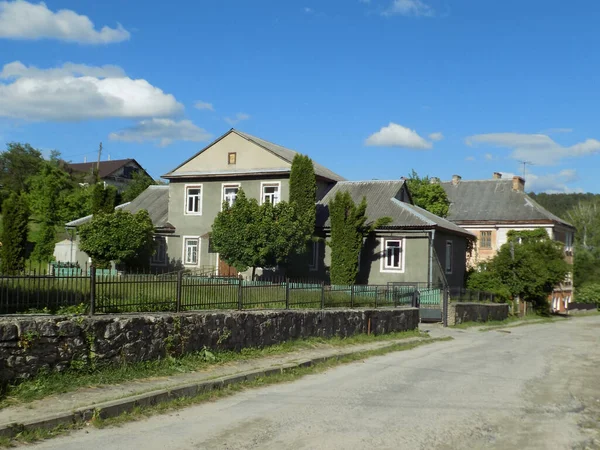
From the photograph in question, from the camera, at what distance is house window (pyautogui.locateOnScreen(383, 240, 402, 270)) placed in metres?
33.2

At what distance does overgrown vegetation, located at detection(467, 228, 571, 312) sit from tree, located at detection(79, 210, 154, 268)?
1942 centimetres

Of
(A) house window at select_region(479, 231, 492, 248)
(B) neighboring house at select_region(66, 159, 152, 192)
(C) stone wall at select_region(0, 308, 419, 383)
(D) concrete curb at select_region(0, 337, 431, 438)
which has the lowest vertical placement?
(D) concrete curb at select_region(0, 337, 431, 438)

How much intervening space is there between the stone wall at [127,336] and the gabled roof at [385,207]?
17885mm

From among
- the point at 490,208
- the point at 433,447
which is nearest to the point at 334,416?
the point at 433,447

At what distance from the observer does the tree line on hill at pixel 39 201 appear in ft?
111

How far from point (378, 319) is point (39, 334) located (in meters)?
12.3

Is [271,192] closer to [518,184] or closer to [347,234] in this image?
[347,234]

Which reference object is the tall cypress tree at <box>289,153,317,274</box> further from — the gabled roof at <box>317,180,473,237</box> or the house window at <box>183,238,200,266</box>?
the house window at <box>183,238,200,266</box>

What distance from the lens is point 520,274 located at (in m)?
37.0

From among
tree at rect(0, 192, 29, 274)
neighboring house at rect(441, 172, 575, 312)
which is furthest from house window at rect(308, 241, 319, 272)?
neighboring house at rect(441, 172, 575, 312)

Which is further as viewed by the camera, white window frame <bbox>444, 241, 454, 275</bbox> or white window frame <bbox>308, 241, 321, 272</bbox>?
white window frame <bbox>444, 241, 454, 275</bbox>

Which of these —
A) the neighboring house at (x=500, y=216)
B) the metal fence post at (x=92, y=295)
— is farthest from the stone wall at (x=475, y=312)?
the neighboring house at (x=500, y=216)

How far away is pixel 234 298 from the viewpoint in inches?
529

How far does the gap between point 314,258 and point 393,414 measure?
84.3 ft
